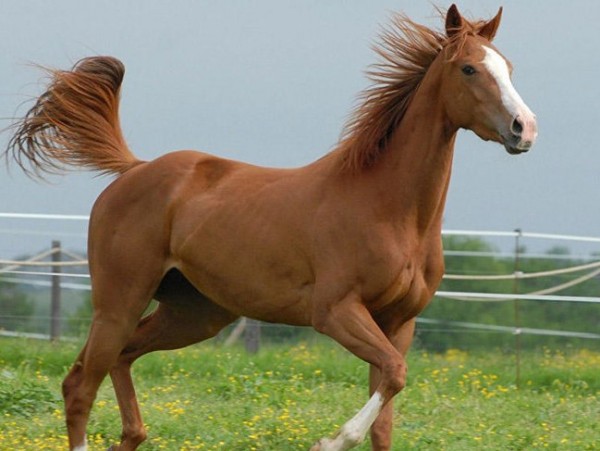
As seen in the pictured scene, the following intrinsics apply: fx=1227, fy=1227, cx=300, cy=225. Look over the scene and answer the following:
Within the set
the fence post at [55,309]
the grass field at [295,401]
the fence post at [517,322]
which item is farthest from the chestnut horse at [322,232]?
the fence post at [55,309]

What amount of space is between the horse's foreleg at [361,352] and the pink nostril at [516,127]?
3.47ft

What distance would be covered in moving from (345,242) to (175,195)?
119 cm

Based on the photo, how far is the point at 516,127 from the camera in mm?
5328

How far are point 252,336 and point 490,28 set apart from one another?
224 inches

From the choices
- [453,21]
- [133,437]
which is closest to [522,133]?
[453,21]

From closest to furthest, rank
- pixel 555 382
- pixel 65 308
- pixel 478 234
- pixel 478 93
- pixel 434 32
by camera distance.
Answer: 1. pixel 478 93
2. pixel 434 32
3. pixel 555 382
4. pixel 478 234
5. pixel 65 308

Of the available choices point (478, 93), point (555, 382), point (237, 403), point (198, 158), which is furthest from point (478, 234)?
point (478, 93)

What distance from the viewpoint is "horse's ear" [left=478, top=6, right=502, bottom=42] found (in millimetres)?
5890

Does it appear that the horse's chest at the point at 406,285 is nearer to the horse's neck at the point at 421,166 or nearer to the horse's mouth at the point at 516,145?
the horse's neck at the point at 421,166

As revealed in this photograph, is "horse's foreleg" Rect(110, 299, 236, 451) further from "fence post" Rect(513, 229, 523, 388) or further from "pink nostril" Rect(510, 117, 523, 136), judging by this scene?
"fence post" Rect(513, 229, 523, 388)

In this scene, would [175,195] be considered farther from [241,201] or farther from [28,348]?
[28,348]

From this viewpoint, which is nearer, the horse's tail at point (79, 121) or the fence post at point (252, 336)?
the horse's tail at point (79, 121)

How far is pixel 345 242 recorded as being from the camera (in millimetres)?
5758

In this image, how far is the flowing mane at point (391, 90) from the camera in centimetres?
591
